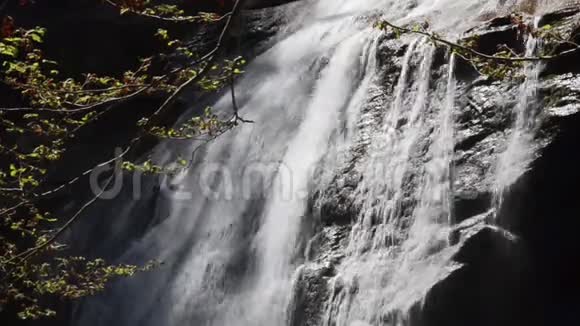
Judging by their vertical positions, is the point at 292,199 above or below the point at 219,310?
above

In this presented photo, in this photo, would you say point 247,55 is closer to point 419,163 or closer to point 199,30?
point 199,30

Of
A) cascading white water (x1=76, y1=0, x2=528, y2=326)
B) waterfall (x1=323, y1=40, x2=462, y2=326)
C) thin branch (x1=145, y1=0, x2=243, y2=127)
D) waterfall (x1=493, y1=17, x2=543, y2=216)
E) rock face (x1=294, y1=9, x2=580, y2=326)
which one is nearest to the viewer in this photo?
thin branch (x1=145, y1=0, x2=243, y2=127)

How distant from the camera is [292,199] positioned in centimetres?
806

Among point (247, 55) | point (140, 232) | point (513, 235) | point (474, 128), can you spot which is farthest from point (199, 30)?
point (513, 235)

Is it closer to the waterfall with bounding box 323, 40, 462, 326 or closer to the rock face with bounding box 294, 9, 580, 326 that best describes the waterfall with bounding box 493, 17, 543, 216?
the rock face with bounding box 294, 9, 580, 326

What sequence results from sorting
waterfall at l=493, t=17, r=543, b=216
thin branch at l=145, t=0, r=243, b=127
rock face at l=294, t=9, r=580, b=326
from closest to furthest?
1. thin branch at l=145, t=0, r=243, b=127
2. rock face at l=294, t=9, r=580, b=326
3. waterfall at l=493, t=17, r=543, b=216

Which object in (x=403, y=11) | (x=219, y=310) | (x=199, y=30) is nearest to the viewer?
(x=219, y=310)

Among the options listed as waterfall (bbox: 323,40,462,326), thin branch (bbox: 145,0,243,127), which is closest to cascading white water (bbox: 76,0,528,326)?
waterfall (bbox: 323,40,462,326)

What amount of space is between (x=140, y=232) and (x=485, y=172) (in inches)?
206

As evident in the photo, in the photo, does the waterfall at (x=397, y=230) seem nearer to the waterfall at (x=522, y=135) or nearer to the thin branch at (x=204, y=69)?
the waterfall at (x=522, y=135)

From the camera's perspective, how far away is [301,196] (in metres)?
7.96

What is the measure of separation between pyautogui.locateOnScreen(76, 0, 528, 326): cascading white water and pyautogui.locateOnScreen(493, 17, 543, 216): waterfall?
53 centimetres

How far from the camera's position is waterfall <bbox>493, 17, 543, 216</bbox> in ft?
20.0

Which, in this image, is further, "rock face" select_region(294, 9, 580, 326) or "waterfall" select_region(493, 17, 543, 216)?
"waterfall" select_region(493, 17, 543, 216)
